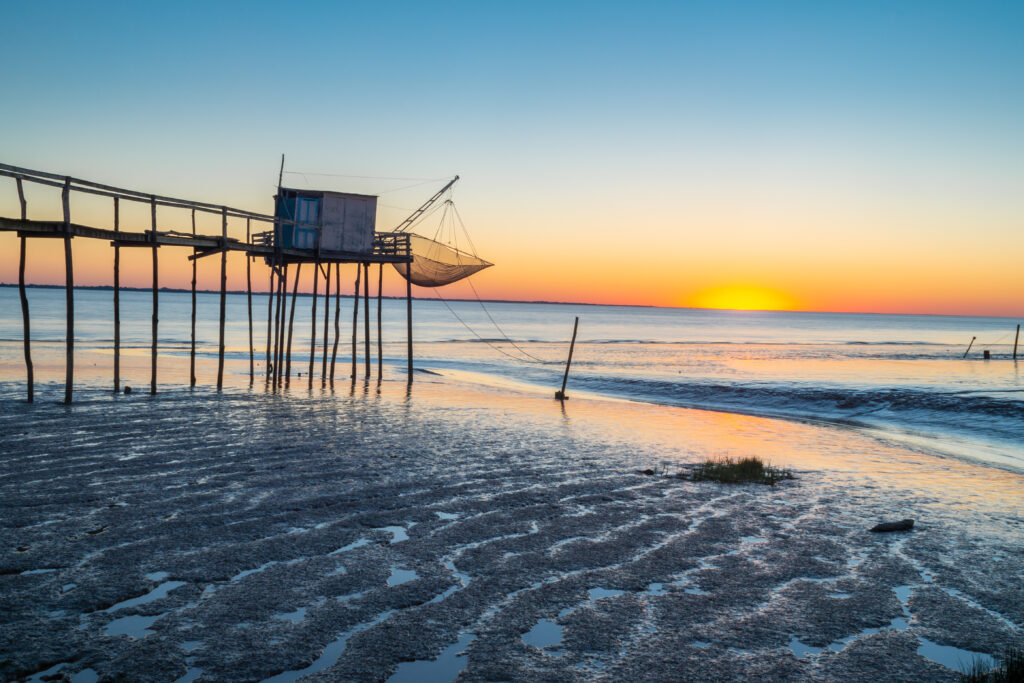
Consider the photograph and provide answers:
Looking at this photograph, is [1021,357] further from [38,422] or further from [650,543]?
[38,422]

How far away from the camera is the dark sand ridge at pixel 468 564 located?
4.19m

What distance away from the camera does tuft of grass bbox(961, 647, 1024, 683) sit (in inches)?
156

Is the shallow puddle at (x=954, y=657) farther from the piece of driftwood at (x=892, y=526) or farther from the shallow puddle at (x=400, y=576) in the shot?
the shallow puddle at (x=400, y=576)

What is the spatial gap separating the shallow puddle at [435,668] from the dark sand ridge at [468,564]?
0.07ft

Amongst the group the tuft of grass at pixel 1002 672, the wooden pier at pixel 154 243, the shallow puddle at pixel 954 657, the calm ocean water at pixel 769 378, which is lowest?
the calm ocean water at pixel 769 378

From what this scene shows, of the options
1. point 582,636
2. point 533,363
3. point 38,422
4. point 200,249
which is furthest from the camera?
point 533,363

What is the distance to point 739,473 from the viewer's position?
379 inches

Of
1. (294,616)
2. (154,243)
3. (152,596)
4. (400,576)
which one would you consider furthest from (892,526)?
(154,243)

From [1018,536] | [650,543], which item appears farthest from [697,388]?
[650,543]

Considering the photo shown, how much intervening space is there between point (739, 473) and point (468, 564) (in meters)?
5.31

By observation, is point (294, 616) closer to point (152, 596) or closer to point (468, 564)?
point (152, 596)

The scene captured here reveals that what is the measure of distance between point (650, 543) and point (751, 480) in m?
3.67

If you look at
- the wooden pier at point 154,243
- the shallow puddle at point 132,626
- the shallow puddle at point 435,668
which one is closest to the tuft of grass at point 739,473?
the shallow puddle at point 435,668

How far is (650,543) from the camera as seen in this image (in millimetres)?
6449
